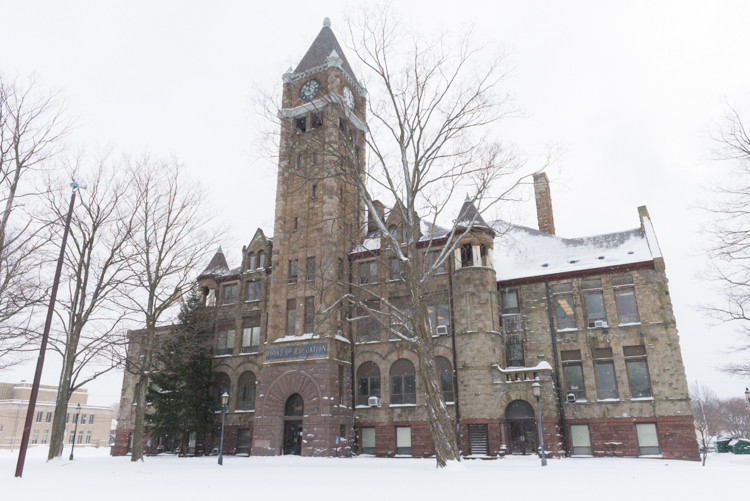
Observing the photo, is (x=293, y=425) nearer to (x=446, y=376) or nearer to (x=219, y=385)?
(x=219, y=385)

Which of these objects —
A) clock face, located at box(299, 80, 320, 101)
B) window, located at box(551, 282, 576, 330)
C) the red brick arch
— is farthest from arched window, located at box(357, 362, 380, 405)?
clock face, located at box(299, 80, 320, 101)

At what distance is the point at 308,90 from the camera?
3516cm

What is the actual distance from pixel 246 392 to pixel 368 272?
1174 centimetres

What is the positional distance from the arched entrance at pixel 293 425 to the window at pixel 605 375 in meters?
16.8

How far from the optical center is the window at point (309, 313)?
A: 30250mm

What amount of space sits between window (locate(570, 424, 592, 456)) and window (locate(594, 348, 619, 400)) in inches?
75.6

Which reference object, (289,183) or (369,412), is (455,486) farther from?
(289,183)

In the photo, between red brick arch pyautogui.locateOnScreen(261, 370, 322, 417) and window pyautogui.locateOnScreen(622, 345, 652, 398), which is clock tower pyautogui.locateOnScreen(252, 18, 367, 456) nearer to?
red brick arch pyautogui.locateOnScreen(261, 370, 322, 417)

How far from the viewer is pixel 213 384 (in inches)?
1372

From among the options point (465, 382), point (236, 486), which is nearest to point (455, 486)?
point (236, 486)

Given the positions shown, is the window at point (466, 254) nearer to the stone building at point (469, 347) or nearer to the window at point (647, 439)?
the stone building at point (469, 347)

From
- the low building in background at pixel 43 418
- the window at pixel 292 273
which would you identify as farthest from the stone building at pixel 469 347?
the low building in background at pixel 43 418

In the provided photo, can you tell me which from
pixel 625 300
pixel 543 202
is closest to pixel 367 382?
pixel 625 300

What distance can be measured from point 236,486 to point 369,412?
17567 millimetres
